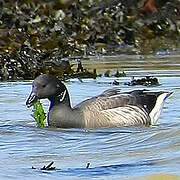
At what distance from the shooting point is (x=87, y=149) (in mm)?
8297

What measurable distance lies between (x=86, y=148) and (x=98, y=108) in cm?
216

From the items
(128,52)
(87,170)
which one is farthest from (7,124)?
(128,52)

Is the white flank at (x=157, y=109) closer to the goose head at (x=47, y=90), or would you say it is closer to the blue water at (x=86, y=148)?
the blue water at (x=86, y=148)

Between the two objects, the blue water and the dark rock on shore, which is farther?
the dark rock on shore

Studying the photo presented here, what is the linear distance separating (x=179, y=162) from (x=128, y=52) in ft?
44.5

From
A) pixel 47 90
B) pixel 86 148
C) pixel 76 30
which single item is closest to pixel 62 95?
pixel 47 90

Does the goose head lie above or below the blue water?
above

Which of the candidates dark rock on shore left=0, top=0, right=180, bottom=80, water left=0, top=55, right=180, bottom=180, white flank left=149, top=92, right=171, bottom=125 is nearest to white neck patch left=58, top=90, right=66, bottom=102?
water left=0, top=55, right=180, bottom=180

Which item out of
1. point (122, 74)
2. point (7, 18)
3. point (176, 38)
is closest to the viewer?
point (122, 74)

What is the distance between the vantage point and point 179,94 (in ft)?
41.5

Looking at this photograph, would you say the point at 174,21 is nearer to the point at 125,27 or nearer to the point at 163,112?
the point at 125,27

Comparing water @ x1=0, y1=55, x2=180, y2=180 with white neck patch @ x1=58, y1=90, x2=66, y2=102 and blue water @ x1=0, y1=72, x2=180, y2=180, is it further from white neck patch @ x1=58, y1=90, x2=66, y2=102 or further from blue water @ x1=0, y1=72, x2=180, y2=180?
white neck patch @ x1=58, y1=90, x2=66, y2=102

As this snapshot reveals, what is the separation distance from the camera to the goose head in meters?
10.3

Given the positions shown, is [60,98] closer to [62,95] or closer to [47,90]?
[62,95]
